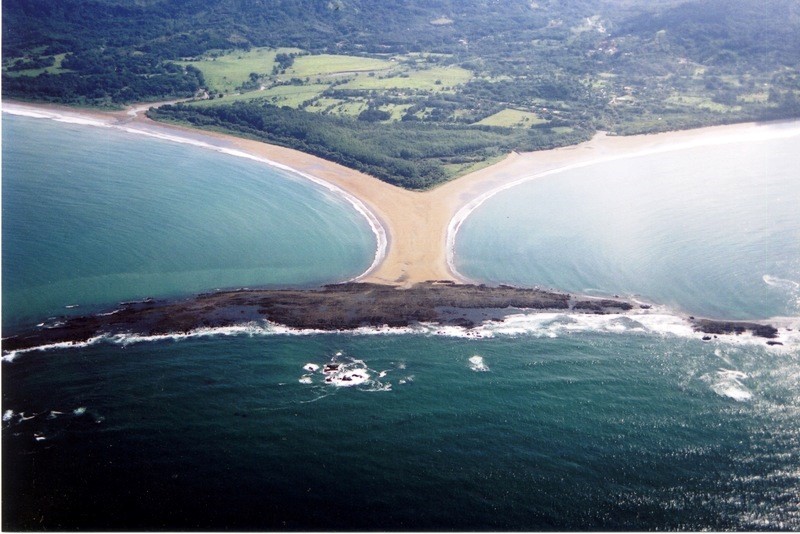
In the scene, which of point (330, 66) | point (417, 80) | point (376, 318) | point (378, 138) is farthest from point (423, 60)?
point (376, 318)

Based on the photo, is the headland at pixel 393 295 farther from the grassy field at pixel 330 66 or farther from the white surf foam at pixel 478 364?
the grassy field at pixel 330 66

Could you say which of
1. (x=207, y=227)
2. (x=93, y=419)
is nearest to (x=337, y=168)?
(x=207, y=227)

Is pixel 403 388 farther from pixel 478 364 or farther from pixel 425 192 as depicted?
pixel 425 192

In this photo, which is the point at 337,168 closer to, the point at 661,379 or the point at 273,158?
the point at 273,158

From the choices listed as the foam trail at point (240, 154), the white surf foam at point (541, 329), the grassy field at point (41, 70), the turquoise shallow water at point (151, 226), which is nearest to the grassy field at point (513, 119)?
the foam trail at point (240, 154)

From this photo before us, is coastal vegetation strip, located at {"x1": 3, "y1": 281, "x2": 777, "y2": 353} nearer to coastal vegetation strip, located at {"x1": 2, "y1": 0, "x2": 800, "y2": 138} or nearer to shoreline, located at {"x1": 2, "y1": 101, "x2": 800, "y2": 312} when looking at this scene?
shoreline, located at {"x1": 2, "y1": 101, "x2": 800, "y2": 312}

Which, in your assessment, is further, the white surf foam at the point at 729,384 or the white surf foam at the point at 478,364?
the white surf foam at the point at 478,364

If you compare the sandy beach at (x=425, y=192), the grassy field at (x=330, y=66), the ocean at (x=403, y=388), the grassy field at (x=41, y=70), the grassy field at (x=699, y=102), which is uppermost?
the grassy field at (x=330, y=66)
